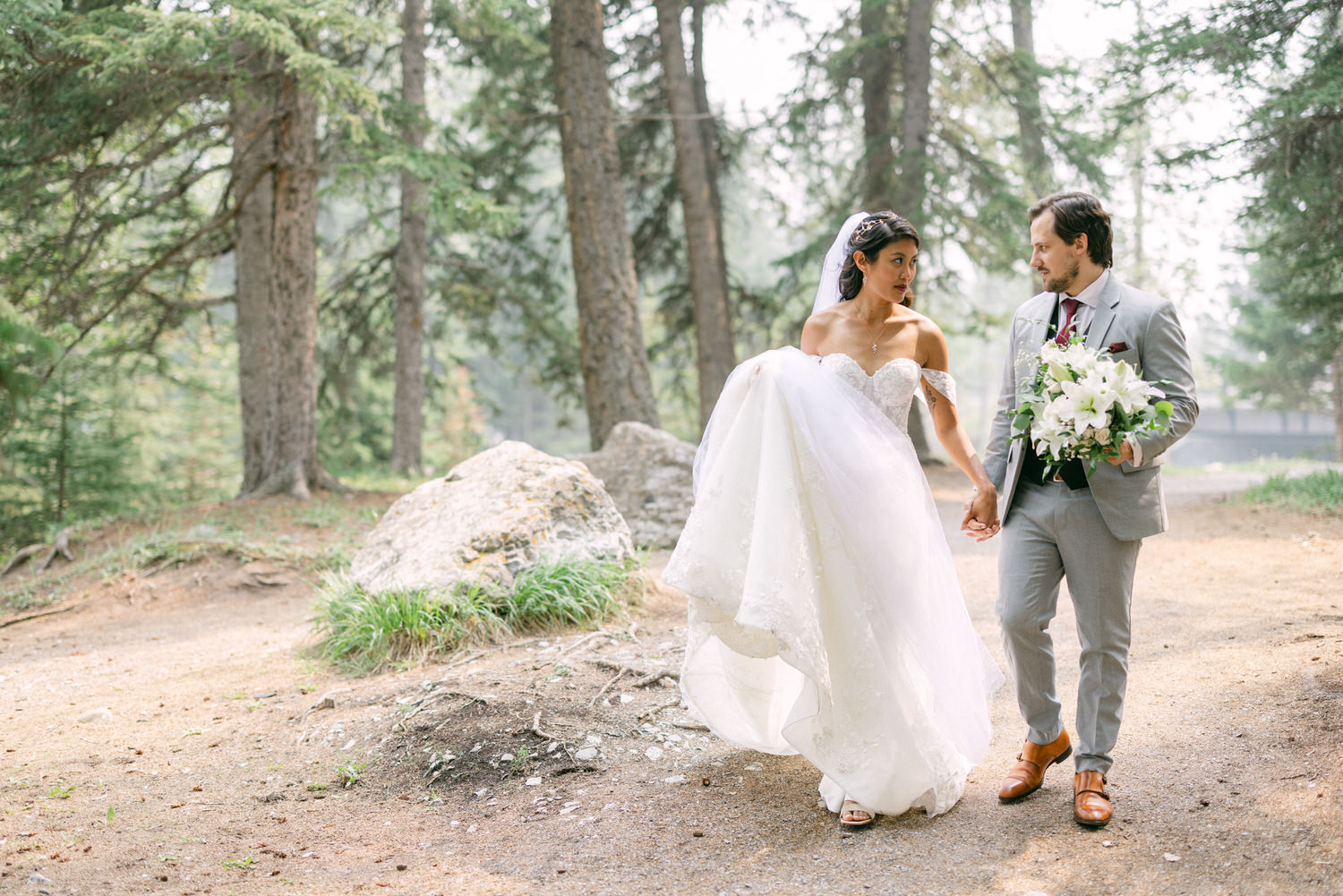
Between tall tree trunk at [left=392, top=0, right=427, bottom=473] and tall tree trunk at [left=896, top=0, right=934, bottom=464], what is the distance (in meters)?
7.22

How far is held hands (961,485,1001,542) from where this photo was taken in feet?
11.2

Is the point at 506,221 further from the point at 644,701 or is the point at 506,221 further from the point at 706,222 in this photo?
the point at 644,701

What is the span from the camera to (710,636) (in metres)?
3.62

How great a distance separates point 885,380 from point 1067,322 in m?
0.69

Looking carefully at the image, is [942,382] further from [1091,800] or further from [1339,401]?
[1339,401]

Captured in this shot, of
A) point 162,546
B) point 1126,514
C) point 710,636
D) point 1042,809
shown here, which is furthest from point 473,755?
point 162,546

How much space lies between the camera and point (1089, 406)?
110 inches

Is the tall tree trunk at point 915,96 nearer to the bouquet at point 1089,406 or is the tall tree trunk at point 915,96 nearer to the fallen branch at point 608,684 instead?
the fallen branch at point 608,684

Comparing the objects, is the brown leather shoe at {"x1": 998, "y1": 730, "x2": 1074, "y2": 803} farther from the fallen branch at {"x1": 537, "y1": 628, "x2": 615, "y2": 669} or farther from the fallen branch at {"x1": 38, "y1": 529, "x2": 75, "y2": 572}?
the fallen branch at {"x1": 38, "y1": 529, "x2": 75, "y2": 572}

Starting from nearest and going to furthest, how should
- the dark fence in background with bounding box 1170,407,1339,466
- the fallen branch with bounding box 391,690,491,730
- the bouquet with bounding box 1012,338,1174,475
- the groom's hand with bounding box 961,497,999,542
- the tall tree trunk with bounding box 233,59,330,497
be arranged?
1. the bouquet with bounding box 1012,338,1174,475
2. the groom's hand with bounding box 961,497,999,542
3. the fallen branch with bounding box 391,690,491,730
4. the tall tree trunk with bounding box 233,59,330,497
5. the dark fence in background with bounding box 1170,407,1339,466

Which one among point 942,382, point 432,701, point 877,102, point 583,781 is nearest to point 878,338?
point 942,382

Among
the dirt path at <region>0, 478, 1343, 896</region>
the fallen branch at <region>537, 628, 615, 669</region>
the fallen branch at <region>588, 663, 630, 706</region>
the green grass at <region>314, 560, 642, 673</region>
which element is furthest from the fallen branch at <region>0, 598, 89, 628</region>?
the fallen branch at <region>588, 663, 630, 706</region>

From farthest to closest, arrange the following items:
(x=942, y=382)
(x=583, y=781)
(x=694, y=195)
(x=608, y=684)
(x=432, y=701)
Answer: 1. (x=694, y=195)
2. (x=608, y=684)
3. (x=432, y=701)
4. (x=583, y=781)
5. (x=942, y=382)

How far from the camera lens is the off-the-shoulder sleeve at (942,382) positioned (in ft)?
12.1
